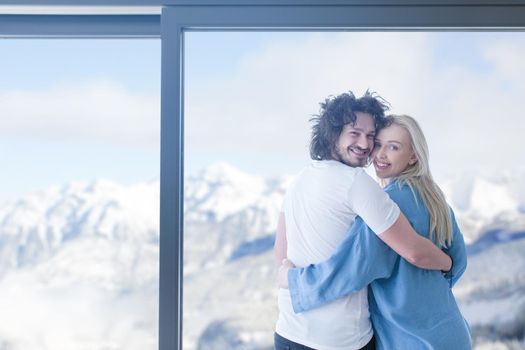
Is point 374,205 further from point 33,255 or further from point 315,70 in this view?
point 33,255

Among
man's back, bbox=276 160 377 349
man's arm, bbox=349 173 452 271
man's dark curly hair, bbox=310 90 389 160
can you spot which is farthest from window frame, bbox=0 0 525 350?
man's arm, bbox=349 173 452 271

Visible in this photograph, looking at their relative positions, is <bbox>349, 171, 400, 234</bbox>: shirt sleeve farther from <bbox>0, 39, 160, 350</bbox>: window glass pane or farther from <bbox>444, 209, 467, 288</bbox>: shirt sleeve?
<bbox>0, 39, 160, 350</bbox>: window glass pane

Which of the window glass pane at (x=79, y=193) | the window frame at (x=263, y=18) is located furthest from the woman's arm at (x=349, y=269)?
the window glass pane at (x=79, y=193)

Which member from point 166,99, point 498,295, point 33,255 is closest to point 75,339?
point 33,255

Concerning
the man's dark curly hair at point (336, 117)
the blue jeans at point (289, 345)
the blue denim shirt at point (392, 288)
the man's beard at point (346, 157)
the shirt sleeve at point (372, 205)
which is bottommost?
the blue jeans at point (289, 345)

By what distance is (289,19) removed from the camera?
1.64 meters

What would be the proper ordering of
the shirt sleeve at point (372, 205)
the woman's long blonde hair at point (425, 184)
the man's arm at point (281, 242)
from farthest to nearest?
the man's arm at point (281, 242) < the woman's long blonde hair at point (425, 184) < the shirt sleeve at point (372, 205)

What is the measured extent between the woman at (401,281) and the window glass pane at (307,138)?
7.2 inches

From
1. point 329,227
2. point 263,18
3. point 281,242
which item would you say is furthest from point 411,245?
point 263,18

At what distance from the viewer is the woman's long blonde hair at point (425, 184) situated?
149cm

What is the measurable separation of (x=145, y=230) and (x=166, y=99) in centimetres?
37

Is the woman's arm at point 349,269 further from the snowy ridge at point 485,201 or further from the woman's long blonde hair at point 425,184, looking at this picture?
the snowy ridge at point 485,201

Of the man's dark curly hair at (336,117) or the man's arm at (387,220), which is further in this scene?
the man's dark curly hair at (336,117)

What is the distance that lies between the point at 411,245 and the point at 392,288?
119mm
